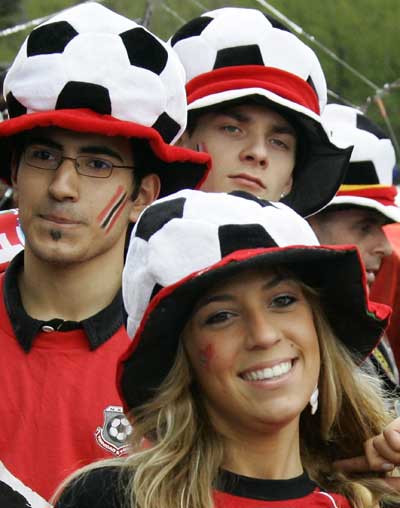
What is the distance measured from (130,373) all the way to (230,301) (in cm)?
29

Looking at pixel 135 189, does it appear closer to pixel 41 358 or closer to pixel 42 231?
pixel 42 231

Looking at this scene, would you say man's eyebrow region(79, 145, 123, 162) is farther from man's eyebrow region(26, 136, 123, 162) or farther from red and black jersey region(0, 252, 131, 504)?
red and black jersey region(0, 252, 131, 504)

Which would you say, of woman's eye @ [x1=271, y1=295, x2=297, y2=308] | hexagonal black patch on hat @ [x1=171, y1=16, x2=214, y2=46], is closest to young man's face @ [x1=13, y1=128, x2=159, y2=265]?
woman's eye @ [x1=271, y1=295, x2=297, y2=308]

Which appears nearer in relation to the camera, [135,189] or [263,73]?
[135,189]

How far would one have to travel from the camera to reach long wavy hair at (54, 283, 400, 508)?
3047 millimetres

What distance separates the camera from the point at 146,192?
3.91 m

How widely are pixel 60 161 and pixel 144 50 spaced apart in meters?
0.41

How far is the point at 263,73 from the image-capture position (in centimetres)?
450

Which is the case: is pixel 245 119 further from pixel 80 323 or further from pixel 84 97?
pixel 80 323

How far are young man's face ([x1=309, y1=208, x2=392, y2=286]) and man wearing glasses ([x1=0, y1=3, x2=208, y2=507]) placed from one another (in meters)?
2.07

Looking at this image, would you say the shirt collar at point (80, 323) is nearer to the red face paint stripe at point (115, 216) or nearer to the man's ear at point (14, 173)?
the red face paint stripe at point (115, 216)

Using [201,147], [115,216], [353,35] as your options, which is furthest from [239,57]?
[353,35]

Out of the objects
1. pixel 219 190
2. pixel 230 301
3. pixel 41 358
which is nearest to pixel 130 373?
pixel 230 301

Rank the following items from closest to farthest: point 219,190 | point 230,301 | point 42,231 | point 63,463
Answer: point 230,301 → point 63,463 → point 42,231 → point 219,190
